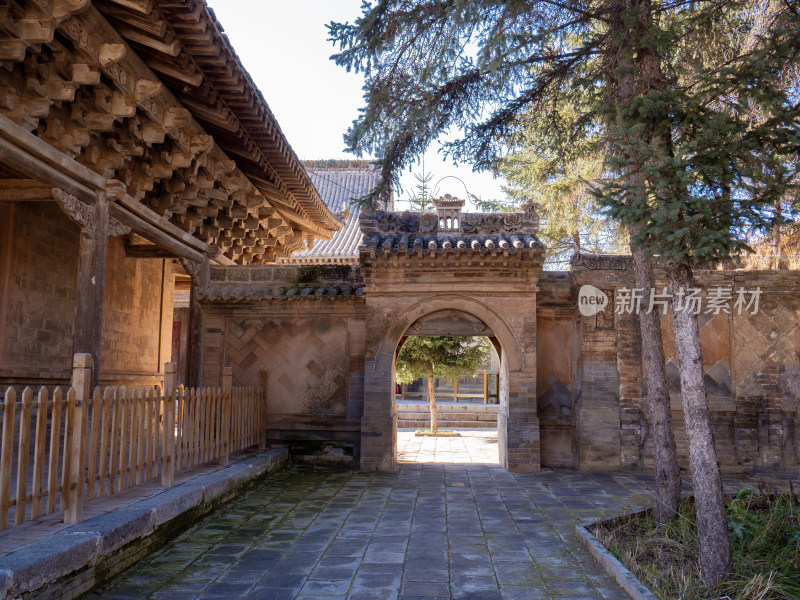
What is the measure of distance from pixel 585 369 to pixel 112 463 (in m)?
7.35

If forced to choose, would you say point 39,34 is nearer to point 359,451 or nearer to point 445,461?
point 359,451

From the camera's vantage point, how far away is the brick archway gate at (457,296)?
395 inches

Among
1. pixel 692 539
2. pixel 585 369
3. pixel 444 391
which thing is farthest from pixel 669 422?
pixel 444 391

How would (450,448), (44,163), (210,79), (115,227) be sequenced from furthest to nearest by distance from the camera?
1. (450,448)
2. (115,227)
3. (210,79)
4. (44,163)

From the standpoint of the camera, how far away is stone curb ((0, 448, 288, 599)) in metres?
3.63

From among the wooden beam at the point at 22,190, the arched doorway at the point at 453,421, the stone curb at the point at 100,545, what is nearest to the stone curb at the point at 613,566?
the stone curb at the point at 100,545

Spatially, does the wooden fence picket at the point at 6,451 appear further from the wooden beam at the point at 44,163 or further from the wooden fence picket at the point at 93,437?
the wooden beam at the point at 44,163

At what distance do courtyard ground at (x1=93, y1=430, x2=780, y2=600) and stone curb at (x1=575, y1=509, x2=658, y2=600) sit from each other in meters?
0.07

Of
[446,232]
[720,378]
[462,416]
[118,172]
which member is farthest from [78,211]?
[462,416]

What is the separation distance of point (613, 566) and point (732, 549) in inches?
41.8

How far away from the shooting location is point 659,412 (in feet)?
21.2

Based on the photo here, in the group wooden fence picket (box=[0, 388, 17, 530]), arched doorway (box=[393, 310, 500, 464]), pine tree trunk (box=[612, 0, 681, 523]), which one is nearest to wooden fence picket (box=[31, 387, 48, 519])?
wooden fence picket (box=[0, 388, 17, 530])

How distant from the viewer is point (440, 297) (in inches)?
410

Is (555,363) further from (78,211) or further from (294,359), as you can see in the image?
(78,211)
